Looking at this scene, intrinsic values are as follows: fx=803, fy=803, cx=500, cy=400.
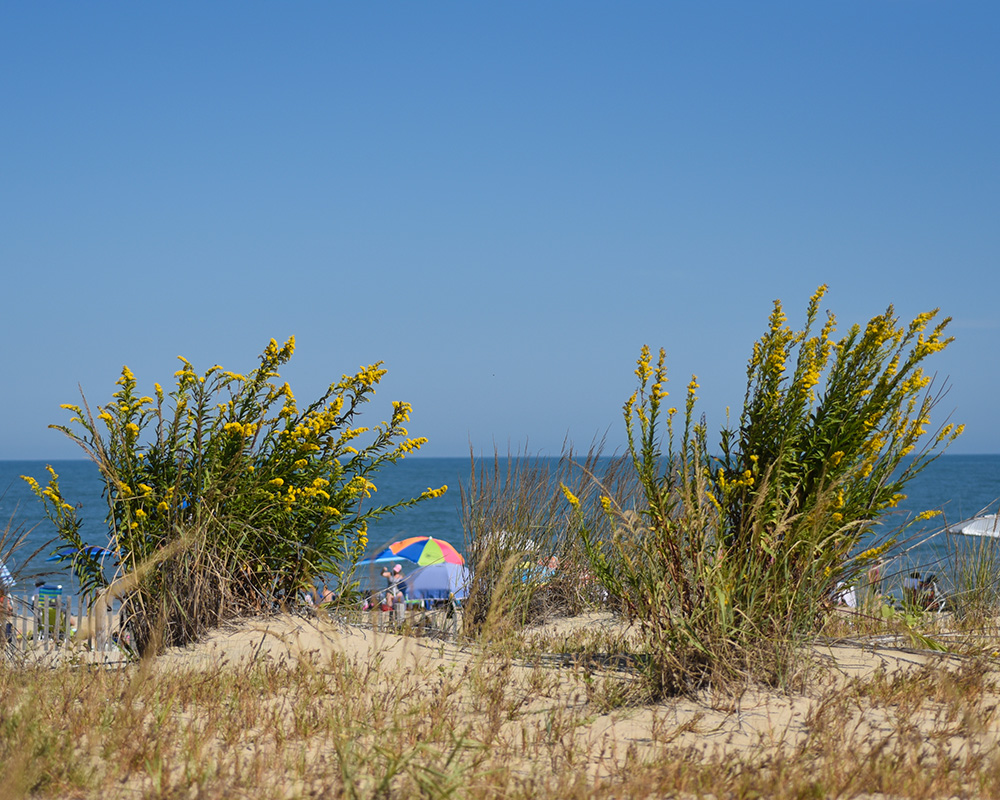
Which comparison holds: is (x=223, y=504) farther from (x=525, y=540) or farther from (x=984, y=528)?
(x=984, y=528)

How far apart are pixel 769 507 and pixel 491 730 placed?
1.69 m

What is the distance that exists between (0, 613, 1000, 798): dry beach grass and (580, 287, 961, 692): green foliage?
0.23m

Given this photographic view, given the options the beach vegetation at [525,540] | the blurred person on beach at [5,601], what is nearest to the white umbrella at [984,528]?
the beach vegetation at [525,540]

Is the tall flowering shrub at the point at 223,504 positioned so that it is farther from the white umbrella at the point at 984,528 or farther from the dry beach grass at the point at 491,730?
the white umbrella at the point at 984,528

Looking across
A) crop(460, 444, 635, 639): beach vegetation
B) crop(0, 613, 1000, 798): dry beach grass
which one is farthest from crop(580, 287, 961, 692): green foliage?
crop(460, 444, 635, 639): beach vegetation

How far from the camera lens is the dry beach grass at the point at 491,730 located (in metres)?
2.54

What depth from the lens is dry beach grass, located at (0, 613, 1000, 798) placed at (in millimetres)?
2539

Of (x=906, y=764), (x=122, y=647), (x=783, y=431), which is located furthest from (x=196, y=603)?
(x=906, y=764)

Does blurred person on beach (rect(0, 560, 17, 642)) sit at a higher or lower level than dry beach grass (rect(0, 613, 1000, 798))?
higher

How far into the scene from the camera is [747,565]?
3473mm

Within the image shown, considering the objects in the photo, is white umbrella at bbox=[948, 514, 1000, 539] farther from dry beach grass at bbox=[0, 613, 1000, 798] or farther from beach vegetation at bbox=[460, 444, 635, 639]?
beach vegetation at bbox=[460, 444, 635, 639]

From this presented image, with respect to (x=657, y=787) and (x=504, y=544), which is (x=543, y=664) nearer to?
(x=657, y=787)

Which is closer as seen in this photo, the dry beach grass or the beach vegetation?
the dry beach grass

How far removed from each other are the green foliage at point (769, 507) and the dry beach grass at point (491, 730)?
0.23 meters
